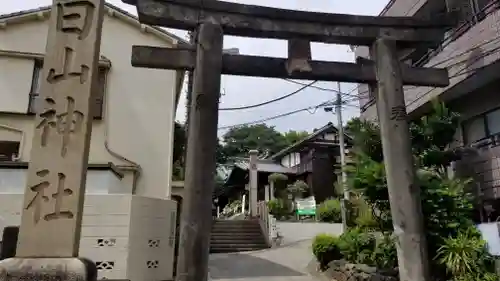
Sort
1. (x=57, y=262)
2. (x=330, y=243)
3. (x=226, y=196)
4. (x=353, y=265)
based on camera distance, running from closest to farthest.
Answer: (x=57, y=262), (x=353, y=265), (x=330, y=243), (x=226, y=196)

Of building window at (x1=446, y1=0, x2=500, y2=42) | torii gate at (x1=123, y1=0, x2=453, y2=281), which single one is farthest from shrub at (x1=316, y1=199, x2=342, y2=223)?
torii gate at (x1=123, y1=0, x2=453, y2=281)

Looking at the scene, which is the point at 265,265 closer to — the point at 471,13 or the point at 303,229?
the point at 303,229

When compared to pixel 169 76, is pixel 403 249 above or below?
below

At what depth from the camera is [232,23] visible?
7.04 metres

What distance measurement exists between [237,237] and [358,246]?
34.0 feet

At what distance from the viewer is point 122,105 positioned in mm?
12969

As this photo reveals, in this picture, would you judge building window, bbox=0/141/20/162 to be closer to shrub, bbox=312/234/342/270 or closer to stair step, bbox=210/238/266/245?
shrub, bbox=312/234/342/270

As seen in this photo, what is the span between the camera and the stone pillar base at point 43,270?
166 inches

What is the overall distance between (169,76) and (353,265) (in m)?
8.17

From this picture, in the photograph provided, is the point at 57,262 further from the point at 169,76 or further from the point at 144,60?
the point at 169,76

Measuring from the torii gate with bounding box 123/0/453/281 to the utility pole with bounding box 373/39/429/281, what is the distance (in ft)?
0.05

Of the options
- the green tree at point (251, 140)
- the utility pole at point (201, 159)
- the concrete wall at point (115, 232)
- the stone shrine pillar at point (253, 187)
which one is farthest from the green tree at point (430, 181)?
the green tree at point (251, 140)

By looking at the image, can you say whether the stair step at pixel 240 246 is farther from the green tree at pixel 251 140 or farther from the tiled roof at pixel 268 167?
the green tree at pixel 251 140

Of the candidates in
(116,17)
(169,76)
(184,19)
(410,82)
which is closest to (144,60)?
(184,19)
